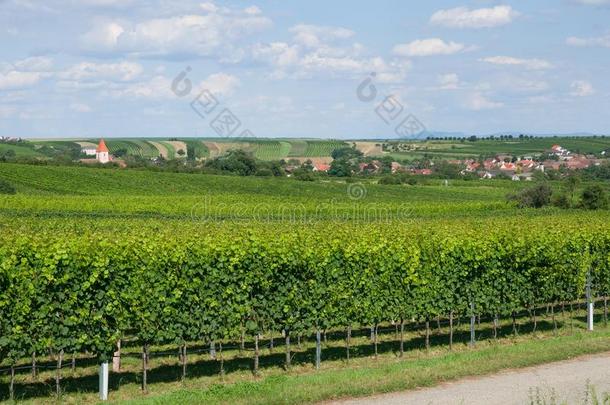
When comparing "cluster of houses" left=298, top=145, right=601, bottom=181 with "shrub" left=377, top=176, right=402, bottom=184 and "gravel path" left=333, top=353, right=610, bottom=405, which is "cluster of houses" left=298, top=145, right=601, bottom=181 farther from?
"gravel path" left=333, top=353, right=610, bottom=405

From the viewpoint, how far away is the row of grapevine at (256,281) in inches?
579

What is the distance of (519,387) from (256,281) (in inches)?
235

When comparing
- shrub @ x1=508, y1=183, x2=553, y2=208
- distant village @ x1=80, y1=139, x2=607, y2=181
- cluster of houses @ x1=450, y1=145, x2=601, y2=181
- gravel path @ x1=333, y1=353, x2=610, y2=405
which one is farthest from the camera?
cluster of houses @ x1=450, y1=145, x2=601, y2=181

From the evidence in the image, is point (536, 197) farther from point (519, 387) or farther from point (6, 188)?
point (519, 387)

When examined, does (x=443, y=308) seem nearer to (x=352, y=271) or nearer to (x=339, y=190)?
(x=352, y=271)

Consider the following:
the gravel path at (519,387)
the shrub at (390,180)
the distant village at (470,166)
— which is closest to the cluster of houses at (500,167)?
the distant village at (470,166)

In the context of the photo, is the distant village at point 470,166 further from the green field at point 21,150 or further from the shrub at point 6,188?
the shrub at point 6,188

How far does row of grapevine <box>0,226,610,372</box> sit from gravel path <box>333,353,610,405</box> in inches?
154

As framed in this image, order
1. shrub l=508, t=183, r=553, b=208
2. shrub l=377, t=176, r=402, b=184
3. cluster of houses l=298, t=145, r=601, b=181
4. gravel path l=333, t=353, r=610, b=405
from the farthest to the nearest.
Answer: cluster of houses l=298, t=145, r=601, b=181
shrub l=377, t=176, r=402, b=184
shrub l=508, t=183, r=553, b=208
gravel path l=333, t=353, r=610, b=405

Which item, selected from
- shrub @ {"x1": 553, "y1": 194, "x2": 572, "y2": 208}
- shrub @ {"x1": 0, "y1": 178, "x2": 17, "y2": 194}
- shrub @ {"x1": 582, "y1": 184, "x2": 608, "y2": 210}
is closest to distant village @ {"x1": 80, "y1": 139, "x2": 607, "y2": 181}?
shrub @ {"x1": 0, "y1": 178, "x2": 17, "y2": 194}

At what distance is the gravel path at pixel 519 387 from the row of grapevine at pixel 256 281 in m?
3.90

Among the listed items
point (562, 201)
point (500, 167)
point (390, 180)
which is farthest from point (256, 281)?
point (500, 167)

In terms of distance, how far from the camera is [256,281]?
676 inches

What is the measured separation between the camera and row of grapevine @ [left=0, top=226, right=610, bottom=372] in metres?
14.7
